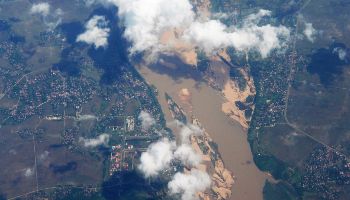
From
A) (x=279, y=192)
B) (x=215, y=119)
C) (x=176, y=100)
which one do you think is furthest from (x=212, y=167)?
(x=176, y=100)

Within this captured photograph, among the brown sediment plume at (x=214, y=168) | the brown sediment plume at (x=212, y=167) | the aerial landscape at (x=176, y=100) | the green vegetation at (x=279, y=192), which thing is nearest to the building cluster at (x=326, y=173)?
the aerial landscape at (x=176, y=100)

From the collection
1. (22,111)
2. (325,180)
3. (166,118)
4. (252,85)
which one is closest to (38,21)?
(22,111)

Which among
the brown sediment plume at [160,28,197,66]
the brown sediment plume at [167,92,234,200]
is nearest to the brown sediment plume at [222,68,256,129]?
the brown sediment plume at [167,92,234,200]

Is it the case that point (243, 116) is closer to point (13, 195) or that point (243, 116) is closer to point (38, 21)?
point (13, 195)

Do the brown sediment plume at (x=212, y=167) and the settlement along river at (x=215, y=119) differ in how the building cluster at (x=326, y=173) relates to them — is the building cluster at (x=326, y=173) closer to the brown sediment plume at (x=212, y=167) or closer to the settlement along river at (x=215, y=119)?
the settlement along river at (x=215, y=119)

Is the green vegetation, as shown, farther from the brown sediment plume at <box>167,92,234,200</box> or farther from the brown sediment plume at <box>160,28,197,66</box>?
the brown sediment plume at <box>160,28,197,66</box>

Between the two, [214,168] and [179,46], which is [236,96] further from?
[179,46]
